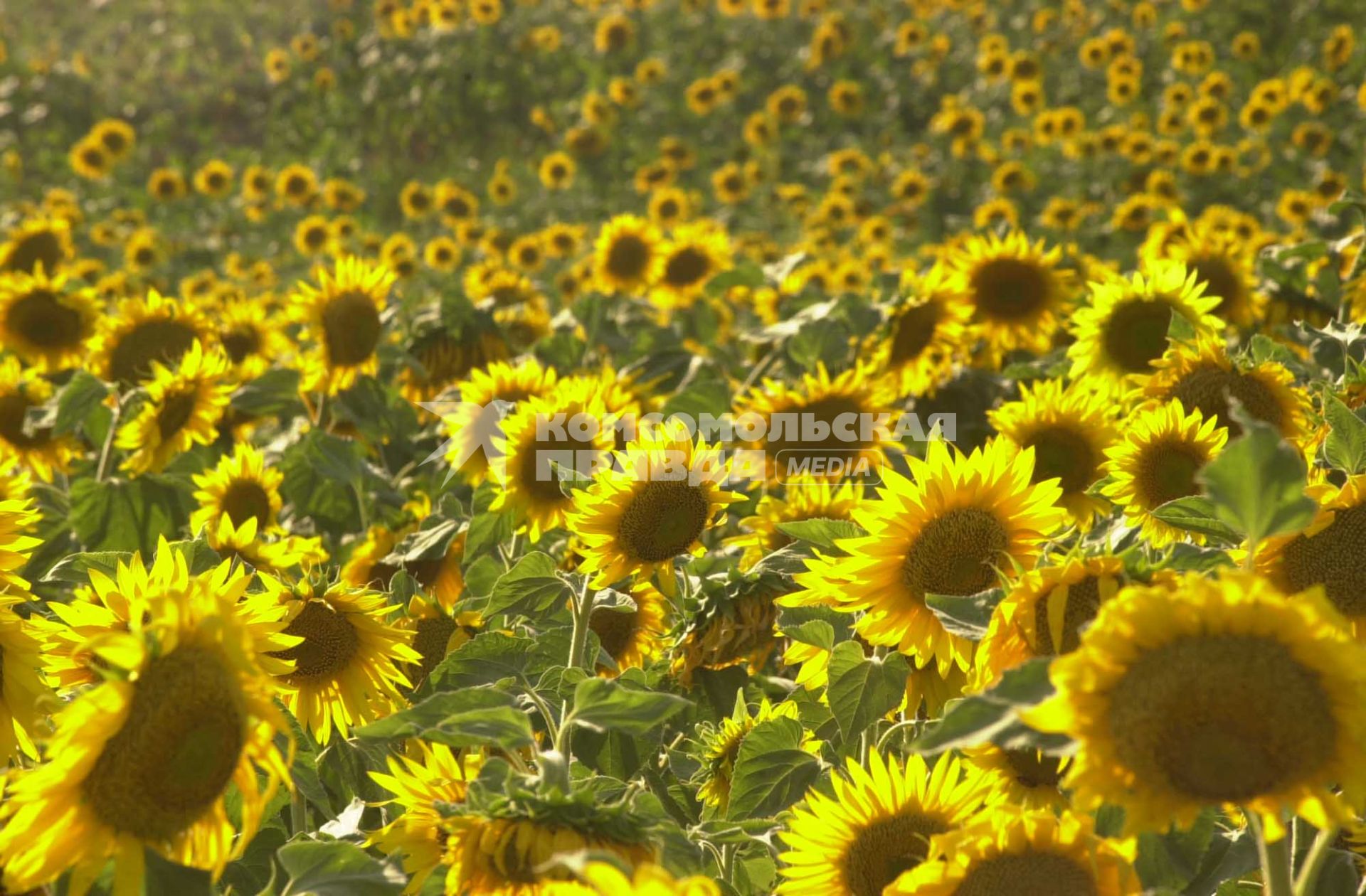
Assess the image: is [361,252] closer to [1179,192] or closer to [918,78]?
[1179,192]

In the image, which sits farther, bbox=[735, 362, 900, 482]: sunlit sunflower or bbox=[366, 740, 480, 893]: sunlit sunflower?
bbox=[735, 362, 900, 482]: sunlit sunflower

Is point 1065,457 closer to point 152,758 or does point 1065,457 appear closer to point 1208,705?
point 1208,705

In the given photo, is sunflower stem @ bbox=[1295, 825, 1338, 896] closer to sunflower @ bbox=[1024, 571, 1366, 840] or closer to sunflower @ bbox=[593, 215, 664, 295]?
sunflower @ bbox=[1024, 571, 1366, 840]

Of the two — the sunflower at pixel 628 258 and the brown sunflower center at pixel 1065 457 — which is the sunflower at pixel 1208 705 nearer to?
the brown sunflower center at pixel 1065 457

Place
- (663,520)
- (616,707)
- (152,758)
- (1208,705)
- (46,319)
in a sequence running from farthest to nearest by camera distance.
Result: (46,319), (663,520), (616,707), (152,758), (1208,705)

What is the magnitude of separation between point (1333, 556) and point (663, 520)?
110 cm

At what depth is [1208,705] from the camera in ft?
3.66

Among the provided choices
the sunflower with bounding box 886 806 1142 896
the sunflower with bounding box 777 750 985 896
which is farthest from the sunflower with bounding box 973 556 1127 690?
the sunflower with bounding box 777 750 985 896

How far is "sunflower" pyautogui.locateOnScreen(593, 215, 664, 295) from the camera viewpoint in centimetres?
536

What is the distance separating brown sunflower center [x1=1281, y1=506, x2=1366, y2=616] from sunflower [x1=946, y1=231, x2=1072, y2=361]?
7.34 ft

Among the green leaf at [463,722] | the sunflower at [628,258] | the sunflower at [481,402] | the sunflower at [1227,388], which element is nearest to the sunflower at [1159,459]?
the sunflower at [1227,388]

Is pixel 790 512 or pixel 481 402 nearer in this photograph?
pixel 790 512

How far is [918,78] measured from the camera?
13789 millimetres

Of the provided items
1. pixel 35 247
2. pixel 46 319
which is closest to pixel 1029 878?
pixel 46 319
